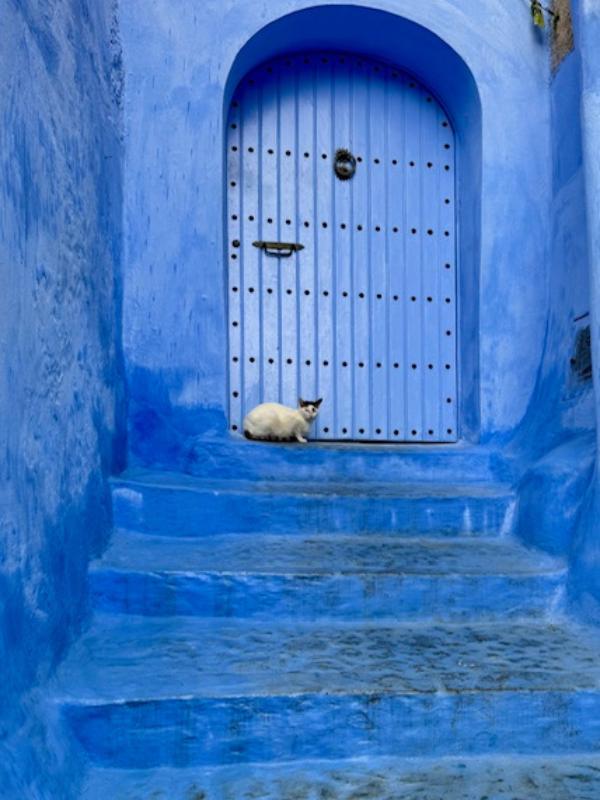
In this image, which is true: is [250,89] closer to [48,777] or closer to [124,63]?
[124,63]

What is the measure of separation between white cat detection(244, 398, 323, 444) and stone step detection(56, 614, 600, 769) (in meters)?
1.57

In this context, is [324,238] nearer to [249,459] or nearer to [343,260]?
[343,260]

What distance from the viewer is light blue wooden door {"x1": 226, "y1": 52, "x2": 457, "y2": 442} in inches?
173

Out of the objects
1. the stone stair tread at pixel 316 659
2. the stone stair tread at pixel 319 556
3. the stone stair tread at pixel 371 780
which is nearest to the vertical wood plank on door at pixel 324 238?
the stone stair tread at pixel 319 556

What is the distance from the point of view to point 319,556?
3057 mm

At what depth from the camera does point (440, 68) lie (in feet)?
14.7

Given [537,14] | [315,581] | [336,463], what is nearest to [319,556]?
[315,581]

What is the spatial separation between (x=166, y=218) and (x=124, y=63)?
700mm

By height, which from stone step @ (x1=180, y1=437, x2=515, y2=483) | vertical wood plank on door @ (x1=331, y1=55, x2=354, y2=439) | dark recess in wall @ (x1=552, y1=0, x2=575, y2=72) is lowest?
stone step @ (x1=180, y1=437, x2=515, y2=483)

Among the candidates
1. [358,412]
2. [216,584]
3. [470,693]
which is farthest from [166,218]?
[470,693]

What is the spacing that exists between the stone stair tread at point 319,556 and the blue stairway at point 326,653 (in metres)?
0.01

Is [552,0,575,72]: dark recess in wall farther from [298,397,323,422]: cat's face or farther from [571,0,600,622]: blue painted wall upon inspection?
[298,397,323,422]: cat's face

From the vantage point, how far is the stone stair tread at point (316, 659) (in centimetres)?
223

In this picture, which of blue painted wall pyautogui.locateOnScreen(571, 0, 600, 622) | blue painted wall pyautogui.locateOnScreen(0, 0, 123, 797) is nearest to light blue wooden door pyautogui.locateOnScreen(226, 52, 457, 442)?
blue painted wall pyautogui.locateOnScreen(0, 0, 123, 797)
